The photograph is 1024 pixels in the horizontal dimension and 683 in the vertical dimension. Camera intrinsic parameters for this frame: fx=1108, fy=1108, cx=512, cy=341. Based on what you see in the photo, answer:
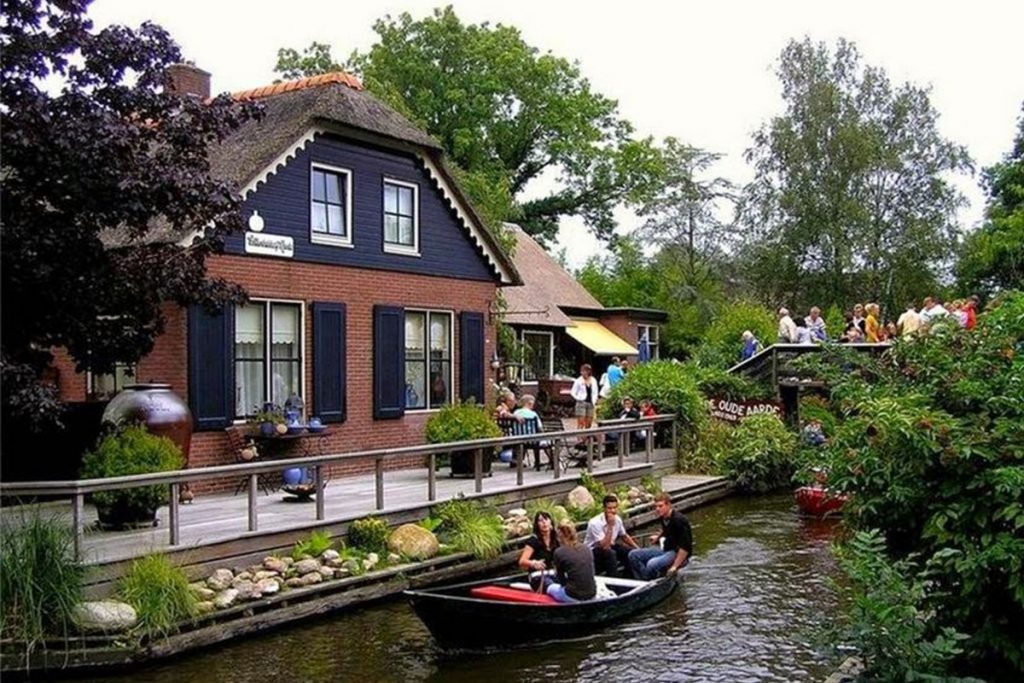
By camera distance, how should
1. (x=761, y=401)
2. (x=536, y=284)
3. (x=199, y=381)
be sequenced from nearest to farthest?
(x=199, y=381) < (x=761, y=401) < (x=536, y=284)

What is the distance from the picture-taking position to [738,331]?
35969mm

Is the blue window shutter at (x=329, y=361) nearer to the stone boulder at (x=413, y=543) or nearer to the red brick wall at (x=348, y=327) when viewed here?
the red brick wall at (x=348, y=327)

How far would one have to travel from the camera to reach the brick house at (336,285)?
1602 cm

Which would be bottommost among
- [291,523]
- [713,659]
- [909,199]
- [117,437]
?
[713,659]

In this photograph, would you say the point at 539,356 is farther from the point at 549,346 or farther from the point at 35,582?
the point at 35,582

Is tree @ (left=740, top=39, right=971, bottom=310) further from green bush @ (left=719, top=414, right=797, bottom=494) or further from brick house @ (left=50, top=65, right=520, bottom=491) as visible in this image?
brick house @ (left=50, top=65, right=520, bottom=491)

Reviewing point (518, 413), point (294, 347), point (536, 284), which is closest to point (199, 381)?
point (294, 347)

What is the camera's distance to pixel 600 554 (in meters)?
13.5

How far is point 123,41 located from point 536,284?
24.5 m

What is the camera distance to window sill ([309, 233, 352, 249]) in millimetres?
17703

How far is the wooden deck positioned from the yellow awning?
47.7 feet

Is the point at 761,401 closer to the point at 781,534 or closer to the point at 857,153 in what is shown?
the point at 781,534

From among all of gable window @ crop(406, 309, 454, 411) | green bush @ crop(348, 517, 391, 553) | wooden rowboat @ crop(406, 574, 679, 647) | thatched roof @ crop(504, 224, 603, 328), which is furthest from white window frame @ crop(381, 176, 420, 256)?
thatched roof @ crop(504, 224, 603, 328)

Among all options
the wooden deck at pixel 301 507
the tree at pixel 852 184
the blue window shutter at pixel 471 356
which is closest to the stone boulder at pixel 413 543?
the wooden deck at pixel 301 507
